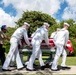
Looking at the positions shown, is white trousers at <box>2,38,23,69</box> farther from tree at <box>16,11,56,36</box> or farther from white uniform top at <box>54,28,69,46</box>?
tree at <box>16,11,56,36</box>

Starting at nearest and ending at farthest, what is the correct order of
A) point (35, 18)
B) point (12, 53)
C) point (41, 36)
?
point (41, 36) → point (12, 53) → point (35, 18)

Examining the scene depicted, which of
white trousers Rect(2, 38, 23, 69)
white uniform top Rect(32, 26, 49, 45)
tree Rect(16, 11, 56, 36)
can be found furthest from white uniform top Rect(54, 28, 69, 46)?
tree Rect(16, 11, 56, 36)

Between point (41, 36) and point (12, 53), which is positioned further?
point (12, 53)

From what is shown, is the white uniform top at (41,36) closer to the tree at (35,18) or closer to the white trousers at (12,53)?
the white trousers at (12,53)

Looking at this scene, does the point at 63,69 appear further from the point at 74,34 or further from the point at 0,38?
the point at 74,34

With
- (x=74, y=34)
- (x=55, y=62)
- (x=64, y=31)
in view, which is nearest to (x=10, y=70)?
(x=55, y=62)

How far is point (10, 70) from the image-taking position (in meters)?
10.7

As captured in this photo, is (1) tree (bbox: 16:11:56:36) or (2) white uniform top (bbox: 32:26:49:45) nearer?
(2) white uniform top (bbox: 32:26:49:45)

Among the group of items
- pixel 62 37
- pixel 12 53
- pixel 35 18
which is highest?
pixel 35 18

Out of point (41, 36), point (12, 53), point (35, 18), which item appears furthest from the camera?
point (35, 18)

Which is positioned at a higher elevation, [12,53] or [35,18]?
[35,18]

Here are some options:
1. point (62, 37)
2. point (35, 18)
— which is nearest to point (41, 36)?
point (62, 37)

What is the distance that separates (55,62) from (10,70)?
5.94 ft

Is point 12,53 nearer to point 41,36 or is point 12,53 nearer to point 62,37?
point 41,36
